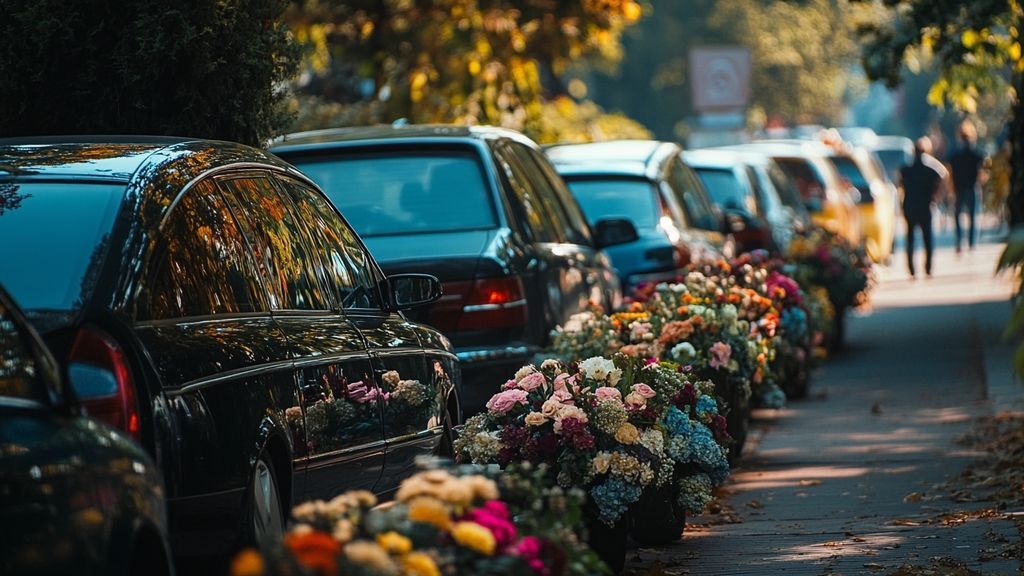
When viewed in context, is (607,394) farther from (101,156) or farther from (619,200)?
(619,200)

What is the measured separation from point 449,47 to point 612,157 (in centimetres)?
462

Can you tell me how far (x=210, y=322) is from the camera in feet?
18.0

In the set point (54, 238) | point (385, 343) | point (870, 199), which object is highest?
point (54, 238)

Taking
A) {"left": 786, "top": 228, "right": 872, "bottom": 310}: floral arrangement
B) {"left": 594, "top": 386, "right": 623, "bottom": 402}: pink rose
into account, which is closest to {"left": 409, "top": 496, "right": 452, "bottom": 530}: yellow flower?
{"left": 594, "top": 386, "right": 623, "bottom": 402}: pink rose

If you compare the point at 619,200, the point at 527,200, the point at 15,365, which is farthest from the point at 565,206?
the point at 15,365

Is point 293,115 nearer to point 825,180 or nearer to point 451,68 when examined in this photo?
point 451,68

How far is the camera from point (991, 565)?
7.40 meters

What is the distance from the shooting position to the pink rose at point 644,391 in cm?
740

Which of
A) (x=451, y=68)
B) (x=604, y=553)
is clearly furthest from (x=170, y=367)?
(x=451, y=68)

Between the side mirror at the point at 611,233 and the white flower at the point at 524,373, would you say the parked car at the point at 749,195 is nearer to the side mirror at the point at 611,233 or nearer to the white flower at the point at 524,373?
the side mirror at the point at 611,233

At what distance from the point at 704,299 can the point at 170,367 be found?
5949 mm

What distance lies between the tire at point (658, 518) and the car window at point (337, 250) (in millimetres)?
1326

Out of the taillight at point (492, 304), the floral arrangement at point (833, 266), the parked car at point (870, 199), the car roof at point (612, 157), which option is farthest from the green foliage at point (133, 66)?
the parked car at point (870, 199)

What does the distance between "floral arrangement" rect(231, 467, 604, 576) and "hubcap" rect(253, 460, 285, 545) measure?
1170 mm
